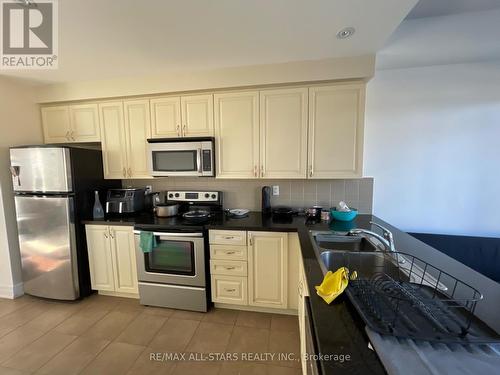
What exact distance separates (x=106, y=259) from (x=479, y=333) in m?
2.88

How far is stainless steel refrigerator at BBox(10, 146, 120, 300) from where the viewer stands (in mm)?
2211

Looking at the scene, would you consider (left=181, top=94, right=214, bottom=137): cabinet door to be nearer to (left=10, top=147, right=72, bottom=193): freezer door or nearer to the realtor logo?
the realtor logo

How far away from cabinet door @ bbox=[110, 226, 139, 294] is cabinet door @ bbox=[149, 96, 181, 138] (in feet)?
3.62

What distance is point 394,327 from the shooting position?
692 millimetres

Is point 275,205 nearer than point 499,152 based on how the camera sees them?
No

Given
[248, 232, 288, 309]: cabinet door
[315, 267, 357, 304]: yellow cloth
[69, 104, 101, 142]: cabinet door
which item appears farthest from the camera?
[69, 104, 101, 142]: cabinet door

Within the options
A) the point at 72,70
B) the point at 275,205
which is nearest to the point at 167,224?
the point at 275,205

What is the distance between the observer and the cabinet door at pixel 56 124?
2.65 m

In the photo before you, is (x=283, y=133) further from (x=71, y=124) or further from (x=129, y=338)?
(x=71, y=124)

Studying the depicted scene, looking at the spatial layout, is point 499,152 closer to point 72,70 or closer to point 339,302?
point 339,302

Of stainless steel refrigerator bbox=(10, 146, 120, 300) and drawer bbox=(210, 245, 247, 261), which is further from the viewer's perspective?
stainless steel refrigerator bbox=(10, 146, 120, 300)

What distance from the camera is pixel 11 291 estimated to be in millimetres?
2457

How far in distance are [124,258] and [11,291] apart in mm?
1395

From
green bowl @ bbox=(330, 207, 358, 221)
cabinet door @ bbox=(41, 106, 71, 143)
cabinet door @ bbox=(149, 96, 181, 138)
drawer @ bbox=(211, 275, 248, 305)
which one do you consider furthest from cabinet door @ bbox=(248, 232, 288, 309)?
cabinet door @ bbox=(41, 106, 71, 143)
